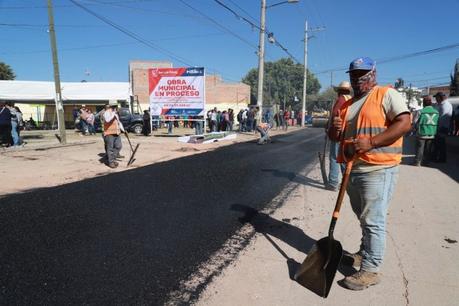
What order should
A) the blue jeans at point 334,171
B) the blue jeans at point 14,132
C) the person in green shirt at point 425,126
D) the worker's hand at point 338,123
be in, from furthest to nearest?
1. the blue jeans at point 14,132
2. the person in green shirt at point 425,126
3. the blue jeans at point 334,171
4. the worker's hand at point 338,123

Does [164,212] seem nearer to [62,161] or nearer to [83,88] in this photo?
[62,161]

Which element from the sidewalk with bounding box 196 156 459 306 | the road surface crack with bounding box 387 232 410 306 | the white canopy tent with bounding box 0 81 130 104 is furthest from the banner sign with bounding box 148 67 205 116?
the road surface crack with bounding box 387 232 410 306

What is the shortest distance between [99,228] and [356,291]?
3.08 m

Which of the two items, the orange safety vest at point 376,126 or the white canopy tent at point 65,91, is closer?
the orange safety vest at point 376,126

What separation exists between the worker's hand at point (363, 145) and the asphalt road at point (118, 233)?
1.80m

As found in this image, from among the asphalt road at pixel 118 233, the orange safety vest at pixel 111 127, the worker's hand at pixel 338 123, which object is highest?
the worker's hand at pixel 338 123

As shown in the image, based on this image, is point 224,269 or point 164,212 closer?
point 224,269

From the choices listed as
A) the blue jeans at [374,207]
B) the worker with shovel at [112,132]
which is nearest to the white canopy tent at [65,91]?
the worker with shovel at [112,132]

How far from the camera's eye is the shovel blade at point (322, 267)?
123 inches

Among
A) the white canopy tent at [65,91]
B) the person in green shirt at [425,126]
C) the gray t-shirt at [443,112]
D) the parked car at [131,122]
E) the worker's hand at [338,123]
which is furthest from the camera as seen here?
the white canopy tent at [65,91]

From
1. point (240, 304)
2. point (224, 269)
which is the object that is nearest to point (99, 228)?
point (224, 269)

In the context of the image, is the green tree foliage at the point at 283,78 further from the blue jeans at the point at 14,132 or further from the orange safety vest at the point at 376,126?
the orange safety vest at the point at 376,126

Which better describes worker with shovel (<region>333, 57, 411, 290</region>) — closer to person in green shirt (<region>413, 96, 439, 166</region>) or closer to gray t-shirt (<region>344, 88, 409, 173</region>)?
gray t-shirt (<region>344, 88, 409, 173</region>)

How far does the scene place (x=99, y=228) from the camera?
4613 millimetres
